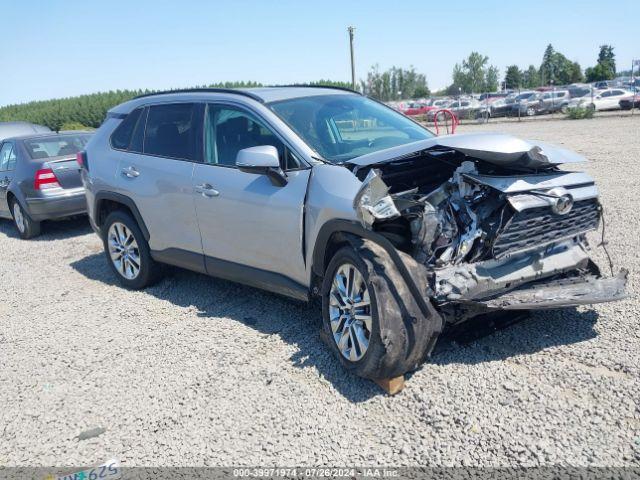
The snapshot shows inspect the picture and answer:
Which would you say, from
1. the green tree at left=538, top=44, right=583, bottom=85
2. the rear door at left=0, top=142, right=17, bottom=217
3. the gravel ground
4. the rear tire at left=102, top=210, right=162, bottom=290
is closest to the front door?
the gravel ground

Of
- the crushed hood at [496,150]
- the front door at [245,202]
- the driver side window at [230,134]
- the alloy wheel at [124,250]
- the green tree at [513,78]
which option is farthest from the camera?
the green tree at [513,78]

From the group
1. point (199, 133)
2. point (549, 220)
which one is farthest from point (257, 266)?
point (549, 220)

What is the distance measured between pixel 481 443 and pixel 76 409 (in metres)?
2.57

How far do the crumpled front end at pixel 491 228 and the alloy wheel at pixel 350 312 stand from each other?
1.23 ft

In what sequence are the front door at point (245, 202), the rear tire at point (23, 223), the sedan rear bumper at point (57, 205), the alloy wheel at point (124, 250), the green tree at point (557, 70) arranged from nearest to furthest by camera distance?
the front door at point (245, 202), the alloy wheel at point (124, 250), the sedan rear bumper at point (57, 205), the rear tire at point (23, 223), the green tree at point (557, 70)

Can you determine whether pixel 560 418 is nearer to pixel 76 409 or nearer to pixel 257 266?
pixel 257 266

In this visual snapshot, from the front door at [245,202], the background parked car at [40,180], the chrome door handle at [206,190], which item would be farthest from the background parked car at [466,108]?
the chrome door handle at [206,190]

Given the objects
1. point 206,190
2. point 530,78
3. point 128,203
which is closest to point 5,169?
point 128,203

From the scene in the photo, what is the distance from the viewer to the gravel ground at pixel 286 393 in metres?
3.01

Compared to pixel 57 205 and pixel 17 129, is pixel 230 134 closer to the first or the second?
pixel 57 205

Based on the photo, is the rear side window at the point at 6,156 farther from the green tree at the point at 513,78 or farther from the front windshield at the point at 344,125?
the green tree at the point at 513,78

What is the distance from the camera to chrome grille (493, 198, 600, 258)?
3.48 metres

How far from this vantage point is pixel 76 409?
3.71 meters

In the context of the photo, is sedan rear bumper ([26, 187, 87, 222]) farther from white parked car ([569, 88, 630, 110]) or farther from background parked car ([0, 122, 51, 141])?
white parked car ([569, 88, 630, 110])
